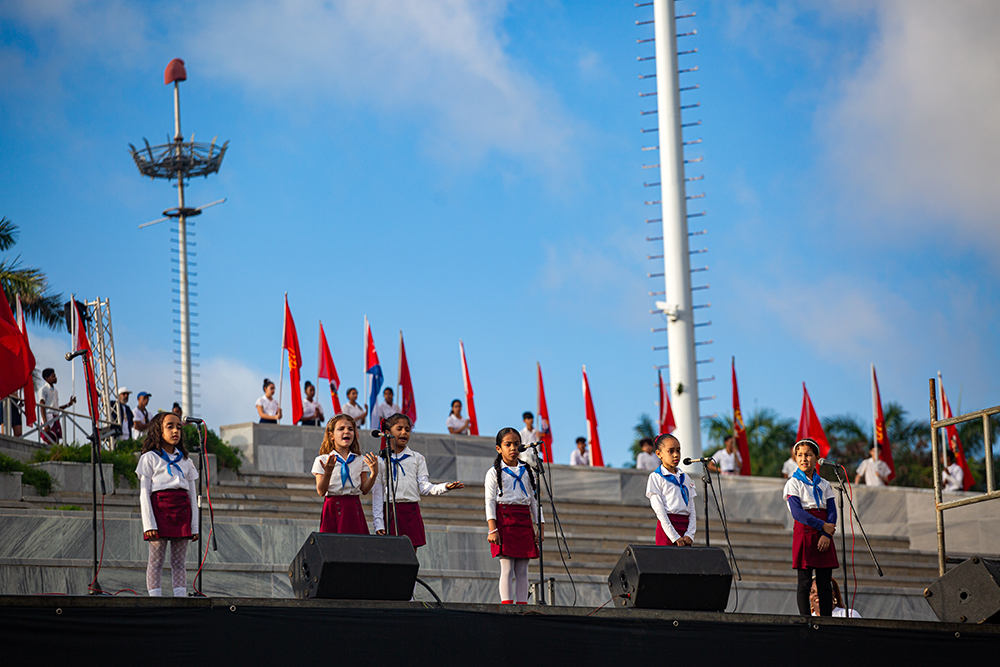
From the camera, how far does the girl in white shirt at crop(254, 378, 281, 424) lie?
20.6 meters

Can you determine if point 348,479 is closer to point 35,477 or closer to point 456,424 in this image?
point 35,477

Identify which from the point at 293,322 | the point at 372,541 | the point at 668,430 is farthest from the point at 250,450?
the point at 372,541

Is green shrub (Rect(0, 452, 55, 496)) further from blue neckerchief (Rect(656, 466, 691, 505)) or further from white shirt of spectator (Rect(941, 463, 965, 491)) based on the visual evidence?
white shirt of spectator (Rect(941, 463, 965, 491))

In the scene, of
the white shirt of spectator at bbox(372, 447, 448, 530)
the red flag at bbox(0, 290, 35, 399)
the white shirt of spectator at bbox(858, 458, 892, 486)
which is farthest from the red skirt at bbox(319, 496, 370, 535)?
the white shirt of spectator at bbox(858, 458, 892, 486)

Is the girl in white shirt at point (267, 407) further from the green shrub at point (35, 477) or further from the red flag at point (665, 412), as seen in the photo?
the red flag at point (665, 412)

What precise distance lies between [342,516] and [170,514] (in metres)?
1.31

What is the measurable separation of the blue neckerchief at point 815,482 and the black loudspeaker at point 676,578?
1.90m

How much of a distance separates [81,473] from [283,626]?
29.2ft

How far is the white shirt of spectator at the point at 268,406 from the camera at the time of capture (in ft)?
67.7

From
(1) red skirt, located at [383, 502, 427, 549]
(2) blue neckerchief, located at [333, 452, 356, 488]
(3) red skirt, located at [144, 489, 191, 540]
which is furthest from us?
(1) red skirt, located at [383, 502, 427, 549]

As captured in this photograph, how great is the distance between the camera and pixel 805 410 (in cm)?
2388

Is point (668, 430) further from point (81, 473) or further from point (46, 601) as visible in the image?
point (46, 601)

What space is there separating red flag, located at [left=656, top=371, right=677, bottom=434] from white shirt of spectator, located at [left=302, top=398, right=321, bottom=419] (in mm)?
8239

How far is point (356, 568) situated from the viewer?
758cm
